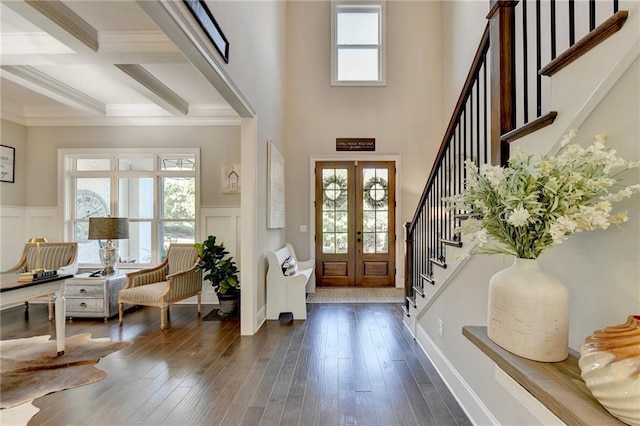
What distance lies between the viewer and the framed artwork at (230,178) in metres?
4.89

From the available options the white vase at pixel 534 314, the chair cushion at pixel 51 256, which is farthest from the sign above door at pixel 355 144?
the white vase at pixel 534 314

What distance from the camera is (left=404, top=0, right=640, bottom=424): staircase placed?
101 centimetres

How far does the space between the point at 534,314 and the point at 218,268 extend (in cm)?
382

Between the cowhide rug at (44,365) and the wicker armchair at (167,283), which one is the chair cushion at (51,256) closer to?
the wicker armchair at (167,283)

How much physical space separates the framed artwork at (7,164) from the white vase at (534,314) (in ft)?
21.4

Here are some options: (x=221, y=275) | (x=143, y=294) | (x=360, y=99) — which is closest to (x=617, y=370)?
(x=221, y=275)

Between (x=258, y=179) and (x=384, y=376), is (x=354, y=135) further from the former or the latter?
(x=384, y=376)

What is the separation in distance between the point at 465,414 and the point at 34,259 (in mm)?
5575

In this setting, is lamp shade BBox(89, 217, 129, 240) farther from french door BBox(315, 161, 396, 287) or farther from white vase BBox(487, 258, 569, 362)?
white vase BBox(487, 258, 569, 362)

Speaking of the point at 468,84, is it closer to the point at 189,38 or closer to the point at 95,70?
the point at 189,38

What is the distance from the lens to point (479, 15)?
4.68 metres

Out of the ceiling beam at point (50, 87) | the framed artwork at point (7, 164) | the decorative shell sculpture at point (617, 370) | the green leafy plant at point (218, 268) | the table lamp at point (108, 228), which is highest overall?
the ceiling beam at point (50, 87)

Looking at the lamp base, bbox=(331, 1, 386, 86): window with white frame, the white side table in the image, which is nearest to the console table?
the white side table

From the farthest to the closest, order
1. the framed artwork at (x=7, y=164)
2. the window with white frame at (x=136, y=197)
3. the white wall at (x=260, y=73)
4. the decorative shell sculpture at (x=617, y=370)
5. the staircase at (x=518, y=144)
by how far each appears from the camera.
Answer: the window with white frame at (x=136, y=197) < the framed artwork at (x=7, y=164) < the white wall at (x=260, y=73) < the staircase at (x=518, y=144) < the decorative shell sculpture at (x=617, y=370)
